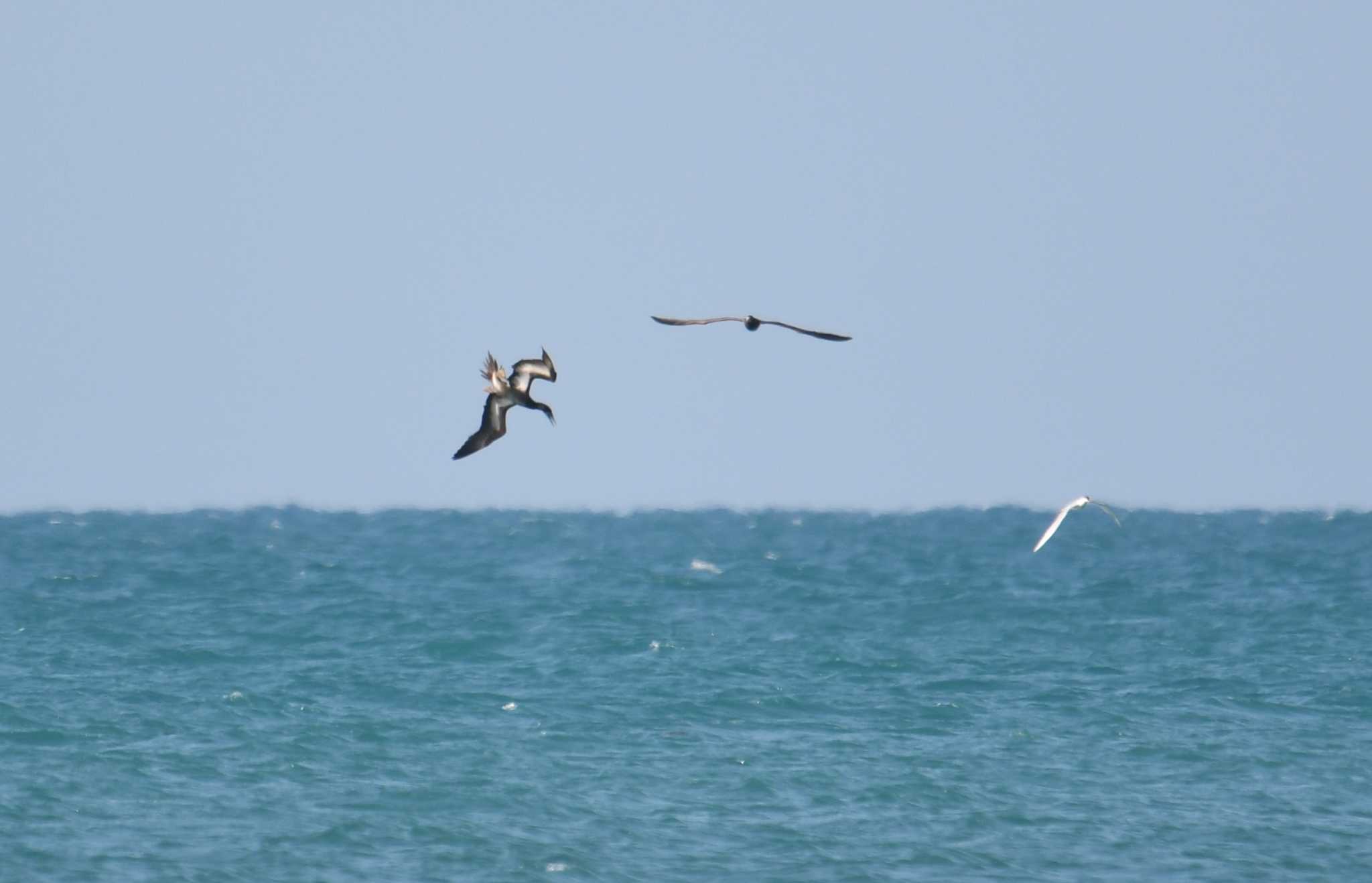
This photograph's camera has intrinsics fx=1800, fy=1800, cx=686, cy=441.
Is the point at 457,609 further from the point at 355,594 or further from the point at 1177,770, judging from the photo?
the point at 1177,770

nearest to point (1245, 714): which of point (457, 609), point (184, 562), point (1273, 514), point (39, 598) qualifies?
point (457, 609)

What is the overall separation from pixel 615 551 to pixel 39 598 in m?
24.2

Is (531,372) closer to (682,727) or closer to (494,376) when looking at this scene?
(494,376)

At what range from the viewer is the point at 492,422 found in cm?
1351

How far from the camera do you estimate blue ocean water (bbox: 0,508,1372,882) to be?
19.2 m

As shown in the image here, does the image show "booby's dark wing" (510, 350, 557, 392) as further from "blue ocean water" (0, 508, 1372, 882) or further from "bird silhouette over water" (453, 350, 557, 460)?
"blue ocean water" (0, 508, 1372, 882)

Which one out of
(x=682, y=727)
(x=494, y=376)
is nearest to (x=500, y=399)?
(x=494, y=376)

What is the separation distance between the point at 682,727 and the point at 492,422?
12.6m

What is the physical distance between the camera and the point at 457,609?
Answer: 39.8 meters

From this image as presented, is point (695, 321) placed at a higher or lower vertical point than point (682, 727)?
higher

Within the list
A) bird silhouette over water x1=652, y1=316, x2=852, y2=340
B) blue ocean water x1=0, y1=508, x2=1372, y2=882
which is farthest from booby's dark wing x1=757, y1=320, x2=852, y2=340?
blue ocean water x1=0, y1=508, x2=1372, y2=882

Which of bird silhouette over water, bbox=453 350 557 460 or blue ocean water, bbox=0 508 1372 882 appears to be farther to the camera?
blue ocean water, bbox=0 508 1372 882

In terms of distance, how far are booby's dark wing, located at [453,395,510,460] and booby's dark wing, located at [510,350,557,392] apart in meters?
0.19

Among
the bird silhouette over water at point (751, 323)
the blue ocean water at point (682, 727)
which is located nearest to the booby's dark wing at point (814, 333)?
the bird silhouette over water at point (751, 323)
